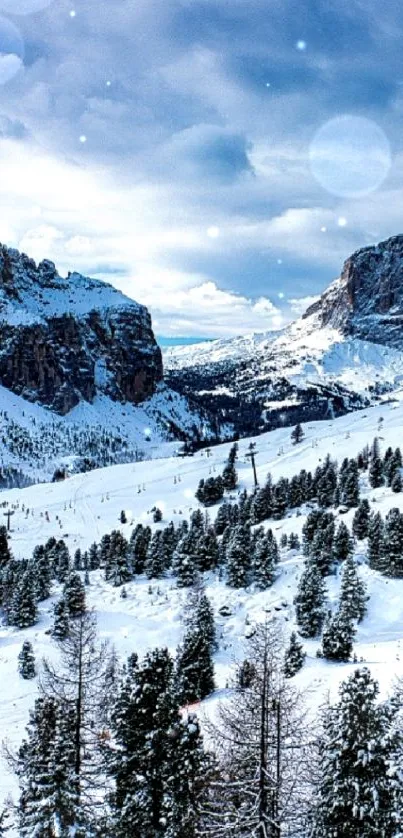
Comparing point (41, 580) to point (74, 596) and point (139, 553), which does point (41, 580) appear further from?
point (139, 553)

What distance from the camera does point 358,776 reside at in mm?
15594

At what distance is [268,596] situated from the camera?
66.2 m

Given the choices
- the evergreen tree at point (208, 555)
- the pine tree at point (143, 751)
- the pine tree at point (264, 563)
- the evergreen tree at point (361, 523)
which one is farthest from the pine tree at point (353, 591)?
the pine tree at point (143, 751)

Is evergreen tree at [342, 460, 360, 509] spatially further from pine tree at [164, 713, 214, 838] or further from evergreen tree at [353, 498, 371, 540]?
pine tree at [164, 713, 214, 838]

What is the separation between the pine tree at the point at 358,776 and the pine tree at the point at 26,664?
40861 millimetres

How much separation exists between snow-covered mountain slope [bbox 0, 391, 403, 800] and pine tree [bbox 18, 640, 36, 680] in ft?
2.50

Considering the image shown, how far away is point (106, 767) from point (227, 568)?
Answer: 5844cm

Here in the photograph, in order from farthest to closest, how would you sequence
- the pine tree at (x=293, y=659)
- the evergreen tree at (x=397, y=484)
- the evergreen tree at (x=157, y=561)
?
the evergreen tree at (x=397, y=484) → the evergreen tree at (x=157, y=561) → the pine tree at (x=293, y=659)

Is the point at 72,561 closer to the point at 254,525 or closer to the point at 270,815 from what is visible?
the point at 254,525

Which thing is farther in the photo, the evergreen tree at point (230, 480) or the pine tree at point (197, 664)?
the evergreen tree at point (230, 480)

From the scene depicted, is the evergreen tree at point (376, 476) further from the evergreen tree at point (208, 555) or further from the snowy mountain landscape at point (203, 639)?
the evergreen tree at point (208, 555)

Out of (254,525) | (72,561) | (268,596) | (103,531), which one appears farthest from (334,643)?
(103,531)

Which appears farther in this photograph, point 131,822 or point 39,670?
point 39,670

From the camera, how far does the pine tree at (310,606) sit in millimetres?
54594
